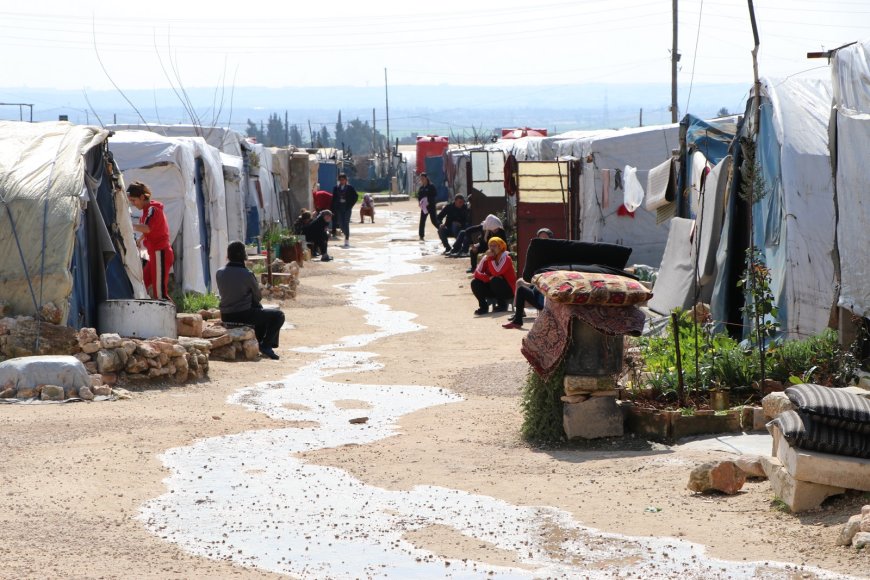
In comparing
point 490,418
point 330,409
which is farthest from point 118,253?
point 490,418

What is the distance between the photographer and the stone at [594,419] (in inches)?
301

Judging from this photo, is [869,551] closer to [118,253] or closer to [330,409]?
[330,409]

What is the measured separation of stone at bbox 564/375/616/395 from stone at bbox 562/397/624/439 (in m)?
0.09

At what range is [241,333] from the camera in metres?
11.9

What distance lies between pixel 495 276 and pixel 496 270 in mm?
82

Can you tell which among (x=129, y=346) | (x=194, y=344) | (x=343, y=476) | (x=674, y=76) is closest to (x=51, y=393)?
(x=129, y=346)

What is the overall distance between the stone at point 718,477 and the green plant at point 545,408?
1733 millimetres

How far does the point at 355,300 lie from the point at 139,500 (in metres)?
11.9

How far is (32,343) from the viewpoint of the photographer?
10109 mm

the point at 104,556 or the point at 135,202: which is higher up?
the point at 135,202

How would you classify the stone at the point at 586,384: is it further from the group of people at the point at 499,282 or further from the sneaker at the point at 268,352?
the sneaker at the point at 268,352

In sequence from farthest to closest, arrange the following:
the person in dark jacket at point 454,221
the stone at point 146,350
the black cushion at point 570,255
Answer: the person in dark jacket at point 454,221
the stone at point 146,350
the black cushion at point 570,255

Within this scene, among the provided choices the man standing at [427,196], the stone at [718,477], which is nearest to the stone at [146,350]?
the stone at [718,477]

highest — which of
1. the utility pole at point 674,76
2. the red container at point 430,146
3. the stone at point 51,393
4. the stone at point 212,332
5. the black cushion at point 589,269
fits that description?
the utility pole at point 674,76
